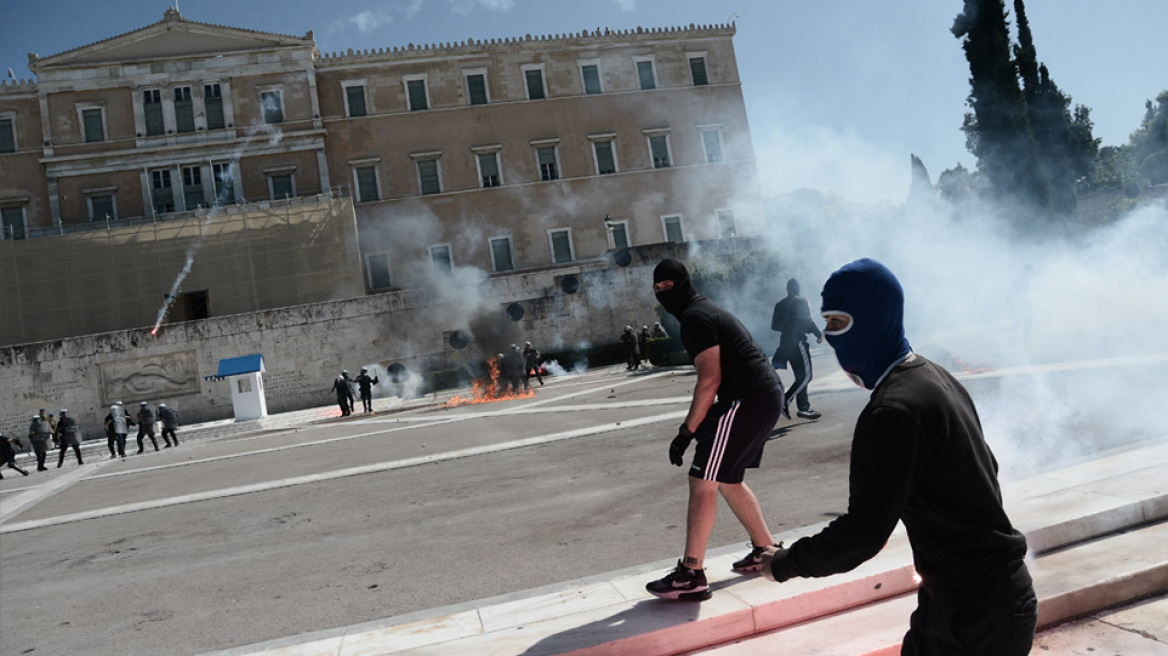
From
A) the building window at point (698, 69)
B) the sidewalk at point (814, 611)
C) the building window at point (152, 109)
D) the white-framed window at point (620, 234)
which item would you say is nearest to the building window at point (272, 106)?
the building window at point (152, 109)

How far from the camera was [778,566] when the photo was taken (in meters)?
2.02

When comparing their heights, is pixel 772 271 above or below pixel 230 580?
above

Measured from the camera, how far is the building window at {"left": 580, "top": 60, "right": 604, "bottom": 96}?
41.3 m

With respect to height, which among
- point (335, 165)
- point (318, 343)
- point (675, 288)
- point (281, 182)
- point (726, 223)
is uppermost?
point (335, 165)

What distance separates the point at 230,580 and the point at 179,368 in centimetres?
2565

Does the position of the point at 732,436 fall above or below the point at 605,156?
below

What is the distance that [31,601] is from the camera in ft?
18.7

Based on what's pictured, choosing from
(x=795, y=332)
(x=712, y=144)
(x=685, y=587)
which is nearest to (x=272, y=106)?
(x=712, y=144)

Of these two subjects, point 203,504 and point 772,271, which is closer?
point 203,504

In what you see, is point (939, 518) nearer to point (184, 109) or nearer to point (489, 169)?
point (489, 169)

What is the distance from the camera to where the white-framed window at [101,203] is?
3672 cm

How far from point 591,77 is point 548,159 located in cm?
538

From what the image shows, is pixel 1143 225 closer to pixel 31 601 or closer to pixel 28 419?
pixel 31 601

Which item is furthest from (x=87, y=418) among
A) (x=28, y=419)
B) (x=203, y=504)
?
(x=203, y=504)
